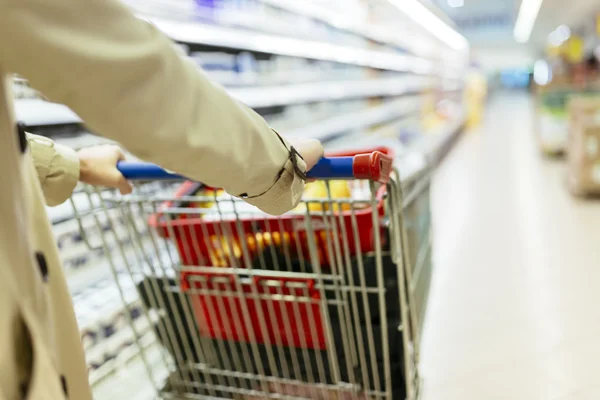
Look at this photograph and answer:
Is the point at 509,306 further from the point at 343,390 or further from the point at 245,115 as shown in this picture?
the point at 245,115

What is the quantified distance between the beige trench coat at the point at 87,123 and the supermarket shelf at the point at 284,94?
70 mm

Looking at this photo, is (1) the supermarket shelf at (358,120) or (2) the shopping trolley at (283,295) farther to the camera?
(1) the supermarket shelf at (358,120)

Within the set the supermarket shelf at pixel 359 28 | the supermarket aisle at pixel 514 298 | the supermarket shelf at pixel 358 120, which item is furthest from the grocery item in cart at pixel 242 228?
the supermarket shelf at pixel 359 28

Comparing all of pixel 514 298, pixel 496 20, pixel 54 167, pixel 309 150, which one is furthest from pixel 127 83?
pixel 496 20

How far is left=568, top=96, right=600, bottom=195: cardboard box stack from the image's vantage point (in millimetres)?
3818

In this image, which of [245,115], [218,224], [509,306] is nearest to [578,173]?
[509,306]

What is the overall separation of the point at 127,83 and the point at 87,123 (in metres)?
0.07

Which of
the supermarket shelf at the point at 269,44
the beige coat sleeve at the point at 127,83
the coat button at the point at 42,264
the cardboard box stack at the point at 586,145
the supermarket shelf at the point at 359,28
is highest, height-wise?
the supermarket shelf at the point at 359,28

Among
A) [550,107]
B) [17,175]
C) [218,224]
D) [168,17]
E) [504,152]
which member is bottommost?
[504,152]

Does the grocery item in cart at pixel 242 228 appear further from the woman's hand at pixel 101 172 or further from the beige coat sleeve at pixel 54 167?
the beige coat sleeve at pixel 54 167

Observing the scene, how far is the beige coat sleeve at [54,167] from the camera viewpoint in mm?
1033

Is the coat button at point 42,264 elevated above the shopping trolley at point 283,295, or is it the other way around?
the coat button at point 42,264

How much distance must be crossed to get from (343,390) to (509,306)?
53.6 inches

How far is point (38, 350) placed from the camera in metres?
0.55
